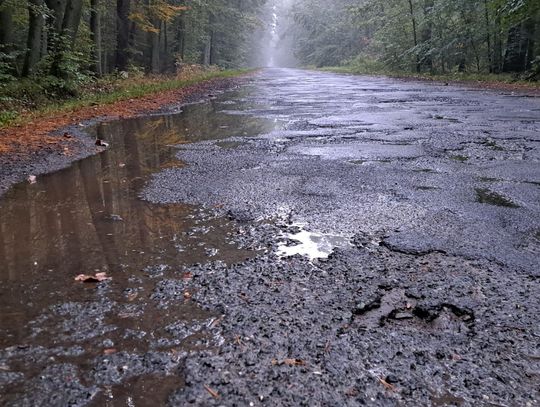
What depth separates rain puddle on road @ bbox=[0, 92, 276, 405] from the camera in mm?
2096

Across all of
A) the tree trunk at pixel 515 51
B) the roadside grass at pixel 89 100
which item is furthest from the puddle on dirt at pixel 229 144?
the tree trunk at pixel 515 51

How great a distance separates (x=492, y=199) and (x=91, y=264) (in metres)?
3.32

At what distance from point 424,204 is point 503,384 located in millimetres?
2352

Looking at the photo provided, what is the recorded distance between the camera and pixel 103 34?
26172 mm

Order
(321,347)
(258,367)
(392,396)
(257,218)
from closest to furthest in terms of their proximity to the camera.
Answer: (392,396) → (258,367) → (321,347) → (257,218)

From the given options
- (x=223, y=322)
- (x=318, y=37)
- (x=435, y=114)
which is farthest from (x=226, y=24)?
(x=223, y=322)

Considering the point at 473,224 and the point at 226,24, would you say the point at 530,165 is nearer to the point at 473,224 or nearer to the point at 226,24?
the point at 473,224

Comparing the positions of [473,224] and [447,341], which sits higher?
[473,224]

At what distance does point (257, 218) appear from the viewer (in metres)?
3.74

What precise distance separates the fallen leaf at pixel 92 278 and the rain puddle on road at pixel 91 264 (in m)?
0.04

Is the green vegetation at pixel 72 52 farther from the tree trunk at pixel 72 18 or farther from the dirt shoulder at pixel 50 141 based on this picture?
the dirt shoulder at pixel 50 141

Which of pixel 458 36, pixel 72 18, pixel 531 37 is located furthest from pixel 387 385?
pixel 458 36

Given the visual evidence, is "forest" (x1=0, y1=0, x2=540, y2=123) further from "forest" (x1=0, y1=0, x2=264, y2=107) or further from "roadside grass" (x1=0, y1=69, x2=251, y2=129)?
"roadside grass" (x1=0, y1=69, x2=251, y2=129)

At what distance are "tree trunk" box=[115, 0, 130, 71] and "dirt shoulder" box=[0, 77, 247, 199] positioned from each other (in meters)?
10.3
